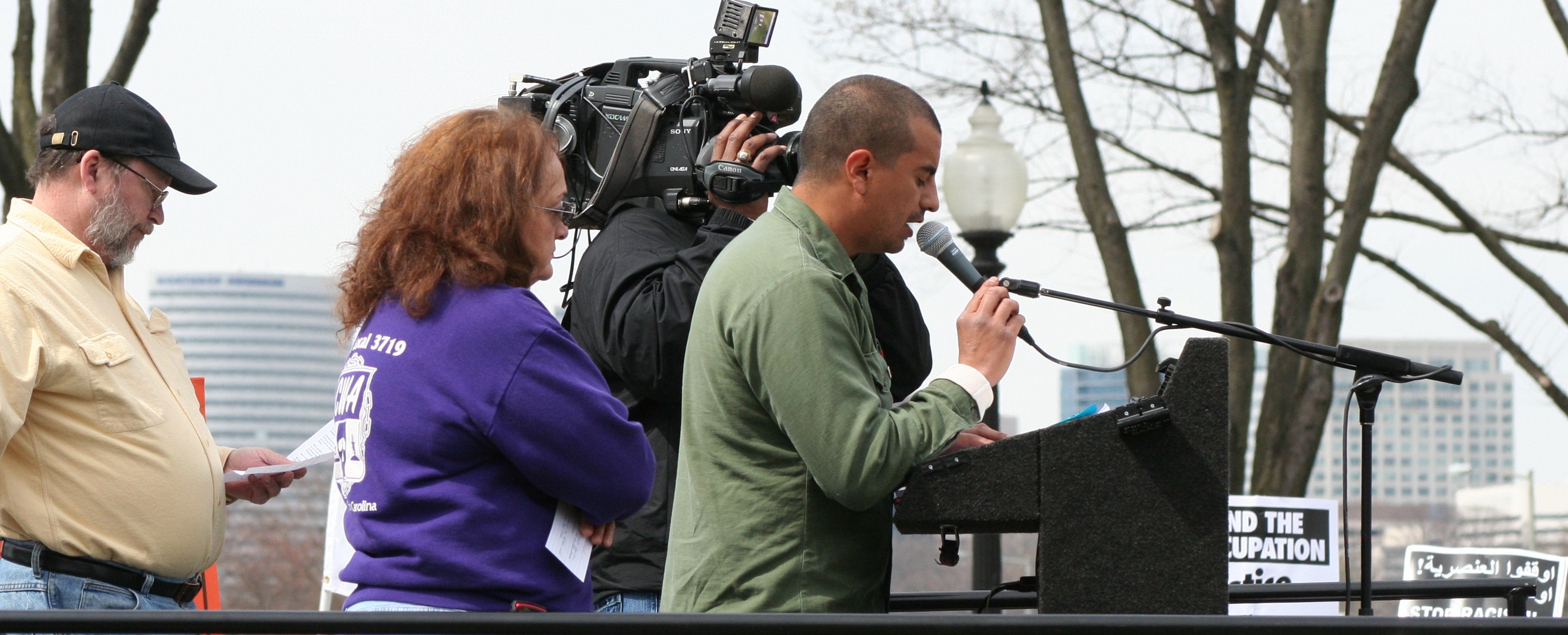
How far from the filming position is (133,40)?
709 cm

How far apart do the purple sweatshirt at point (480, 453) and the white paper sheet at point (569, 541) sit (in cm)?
2

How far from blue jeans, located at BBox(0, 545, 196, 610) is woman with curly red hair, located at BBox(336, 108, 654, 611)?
0.67 meters

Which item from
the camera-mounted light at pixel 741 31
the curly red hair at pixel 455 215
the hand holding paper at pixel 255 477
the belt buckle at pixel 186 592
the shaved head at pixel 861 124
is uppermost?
the camera-mounted light at pixel 741 31

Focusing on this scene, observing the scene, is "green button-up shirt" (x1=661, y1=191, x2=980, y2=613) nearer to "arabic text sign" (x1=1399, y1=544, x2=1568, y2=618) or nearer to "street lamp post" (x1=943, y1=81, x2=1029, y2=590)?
"arabic text sign" (x1=1399, y1=544, x2=1568, y2=618)

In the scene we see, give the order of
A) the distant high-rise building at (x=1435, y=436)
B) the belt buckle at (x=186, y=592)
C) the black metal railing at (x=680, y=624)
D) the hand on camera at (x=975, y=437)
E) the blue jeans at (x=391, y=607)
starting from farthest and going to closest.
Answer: the distant high-rise building at (x=1435, y=436) → the belt buckle at (x=186, y=592) → the hand on camera at (x=975, y=437) → the blue jeans at (x=391, y=607) → the black metal railing at (x=680, y=624)

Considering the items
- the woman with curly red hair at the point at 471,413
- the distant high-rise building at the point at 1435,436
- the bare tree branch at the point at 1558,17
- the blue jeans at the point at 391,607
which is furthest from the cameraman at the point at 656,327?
the distant high-rise building at the point at 1435,436

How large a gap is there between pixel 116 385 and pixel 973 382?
5.44 ft

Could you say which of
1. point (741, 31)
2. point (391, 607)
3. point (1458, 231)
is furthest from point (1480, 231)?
point (391, 607)

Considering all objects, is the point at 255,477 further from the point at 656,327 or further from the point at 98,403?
the point at 656,327

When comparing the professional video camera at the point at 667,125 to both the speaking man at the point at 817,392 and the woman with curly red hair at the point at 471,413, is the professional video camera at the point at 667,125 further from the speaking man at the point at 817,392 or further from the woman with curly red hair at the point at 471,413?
the woman with curly red hair at the point at 471,413

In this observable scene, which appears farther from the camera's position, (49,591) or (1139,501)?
(49,591)

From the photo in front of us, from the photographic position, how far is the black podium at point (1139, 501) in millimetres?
2428

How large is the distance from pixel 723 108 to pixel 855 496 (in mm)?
1378

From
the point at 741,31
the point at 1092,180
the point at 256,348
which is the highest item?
the point at 256,348
